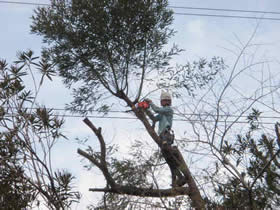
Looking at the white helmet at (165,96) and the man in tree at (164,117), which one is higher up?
the white helmet at (165,96)

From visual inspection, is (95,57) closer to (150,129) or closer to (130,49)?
(130,49)

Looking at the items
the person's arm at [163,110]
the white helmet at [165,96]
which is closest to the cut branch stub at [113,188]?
the person's arm at [163,110]

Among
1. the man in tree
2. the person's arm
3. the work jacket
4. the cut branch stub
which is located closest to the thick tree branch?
the cut branch stub

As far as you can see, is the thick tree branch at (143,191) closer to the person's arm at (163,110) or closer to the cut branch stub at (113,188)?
the cut branch stub at (113,188)

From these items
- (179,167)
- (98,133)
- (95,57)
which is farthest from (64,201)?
(95,57)

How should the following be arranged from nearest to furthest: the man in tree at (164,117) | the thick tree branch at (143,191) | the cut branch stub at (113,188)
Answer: the cut branch stub at (113,188), the thick tree branch at (143,191), the man in tree at (164,117)

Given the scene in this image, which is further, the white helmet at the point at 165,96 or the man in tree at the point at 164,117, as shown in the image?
the white helmet at the point at 165,96

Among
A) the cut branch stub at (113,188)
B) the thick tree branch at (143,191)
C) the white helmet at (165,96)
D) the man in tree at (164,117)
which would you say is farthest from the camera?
the white helmet at (165,96)

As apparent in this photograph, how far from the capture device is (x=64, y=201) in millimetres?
5535

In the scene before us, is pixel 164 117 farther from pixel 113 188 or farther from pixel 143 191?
pixel 113 188

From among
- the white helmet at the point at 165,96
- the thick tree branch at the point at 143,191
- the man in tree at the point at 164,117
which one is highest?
the white helmet at the point at 165,96

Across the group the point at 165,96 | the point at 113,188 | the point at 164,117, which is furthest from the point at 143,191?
the point at 165,96

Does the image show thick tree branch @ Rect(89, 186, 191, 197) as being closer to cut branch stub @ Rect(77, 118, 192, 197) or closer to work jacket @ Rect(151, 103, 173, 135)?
cut branch stub @ Rect(77, 118, 192, 197)

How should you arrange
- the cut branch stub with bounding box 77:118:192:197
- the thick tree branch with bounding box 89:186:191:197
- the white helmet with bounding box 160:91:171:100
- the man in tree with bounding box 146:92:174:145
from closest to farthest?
1. the cut branch stub with bounding box 77:118:192:197
2. the thick tree branch with bounding box 89:186:191:197
3. the man in tree with bounding box 146:92:174:145
4. the white helmet with bounding box 160:91:171:100
